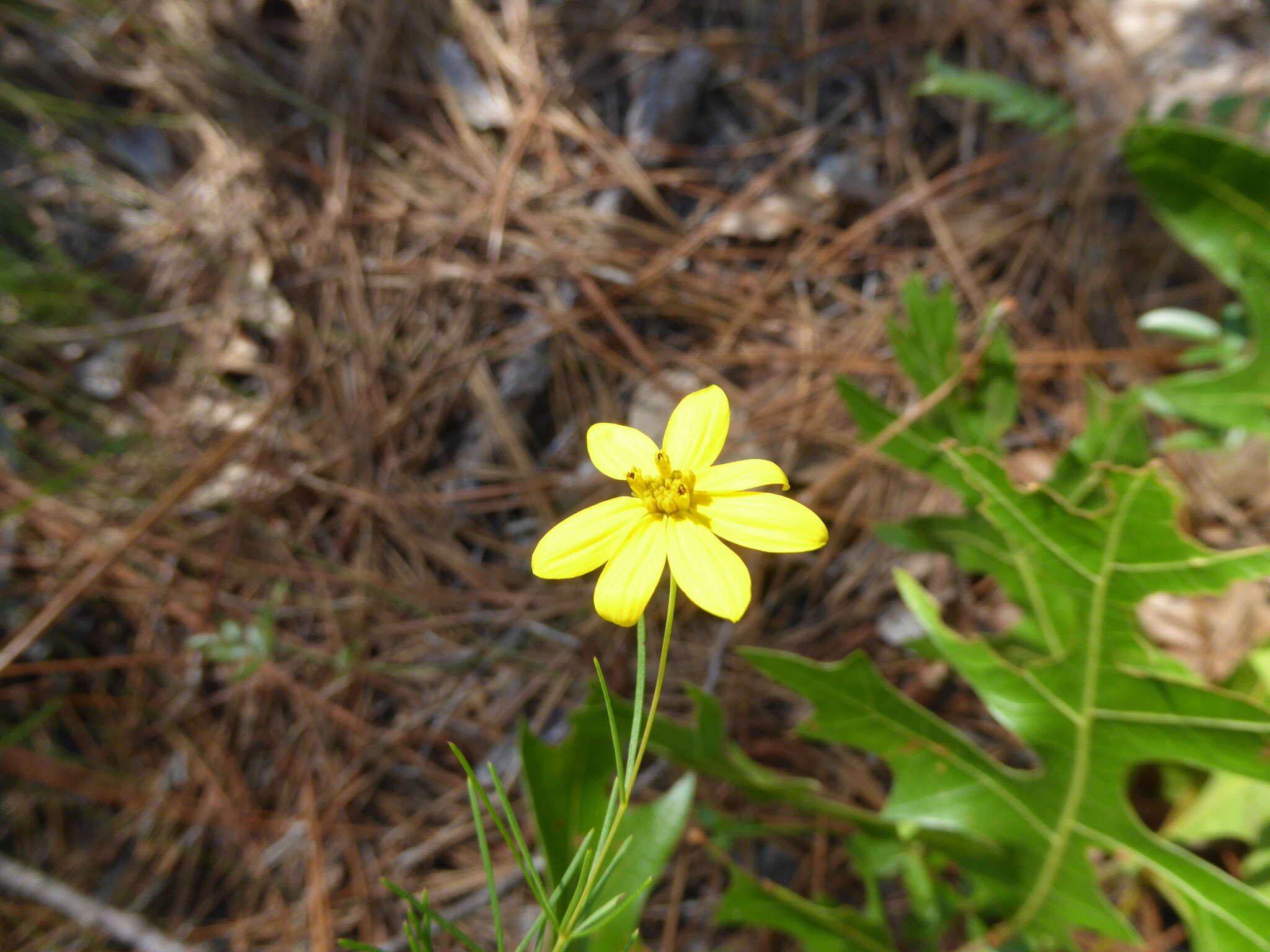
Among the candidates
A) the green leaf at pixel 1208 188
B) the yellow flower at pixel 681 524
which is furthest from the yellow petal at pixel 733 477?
the green leaf at pixel 1208 188

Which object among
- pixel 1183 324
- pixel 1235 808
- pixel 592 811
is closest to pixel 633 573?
pixel 592 811

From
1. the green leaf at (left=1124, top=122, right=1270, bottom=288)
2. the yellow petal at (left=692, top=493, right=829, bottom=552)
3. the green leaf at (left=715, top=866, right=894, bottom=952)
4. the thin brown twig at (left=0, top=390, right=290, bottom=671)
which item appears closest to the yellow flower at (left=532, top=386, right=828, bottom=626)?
the yellow petal at (left=692, top=493, right=829, bottom=552)

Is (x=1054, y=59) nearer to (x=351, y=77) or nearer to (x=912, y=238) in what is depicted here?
(x=912, y=238)

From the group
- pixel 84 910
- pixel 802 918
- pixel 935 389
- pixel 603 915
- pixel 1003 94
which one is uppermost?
pixel 1003 94

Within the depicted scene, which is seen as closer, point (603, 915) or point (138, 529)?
point (603, 915)

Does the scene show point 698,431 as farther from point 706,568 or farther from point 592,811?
point 592,811

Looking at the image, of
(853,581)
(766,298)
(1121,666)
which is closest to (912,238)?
(766,298)
